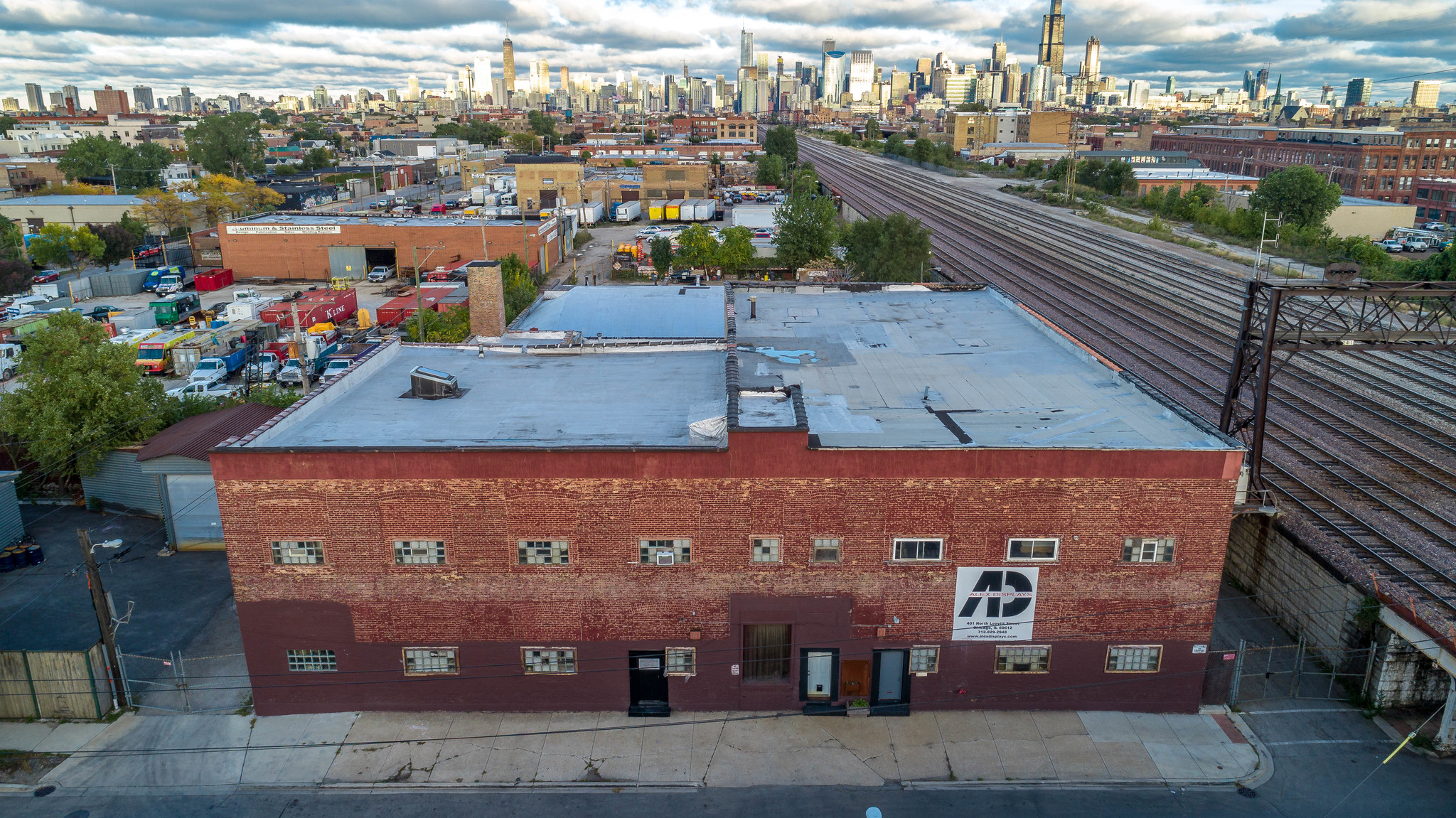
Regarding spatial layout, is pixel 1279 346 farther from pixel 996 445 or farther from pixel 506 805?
pixel 506 805

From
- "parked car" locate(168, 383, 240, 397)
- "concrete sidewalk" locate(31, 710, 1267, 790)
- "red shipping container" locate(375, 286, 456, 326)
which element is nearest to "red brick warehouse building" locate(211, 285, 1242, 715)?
"concrete sidewalk" locate(31, 710, 1267, 790)

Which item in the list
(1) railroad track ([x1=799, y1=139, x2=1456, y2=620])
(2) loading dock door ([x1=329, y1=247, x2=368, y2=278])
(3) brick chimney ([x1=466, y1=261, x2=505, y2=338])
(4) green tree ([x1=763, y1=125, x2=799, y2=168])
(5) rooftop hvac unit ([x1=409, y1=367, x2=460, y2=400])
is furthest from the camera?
(4) green tree ([x1=763, y1=125, x2=799, y2=168])

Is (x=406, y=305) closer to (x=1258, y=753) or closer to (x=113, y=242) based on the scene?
(x=113, y=242)

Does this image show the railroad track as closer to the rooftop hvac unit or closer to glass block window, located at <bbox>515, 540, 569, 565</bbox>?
glass block window, located at <bbox>515, 540, 569, 565</bbox>

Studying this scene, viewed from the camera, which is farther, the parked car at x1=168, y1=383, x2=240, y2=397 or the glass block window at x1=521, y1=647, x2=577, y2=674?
the parked car at x1=168, y1=383, x2=240, y2=397

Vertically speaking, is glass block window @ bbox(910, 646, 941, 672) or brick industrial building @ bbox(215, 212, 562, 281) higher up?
brick industrial building @ bbox(215, 212, 562, 281)

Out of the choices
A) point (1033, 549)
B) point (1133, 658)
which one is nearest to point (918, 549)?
point (1033, 549)

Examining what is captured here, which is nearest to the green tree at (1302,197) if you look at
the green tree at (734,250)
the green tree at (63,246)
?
the green tree at (734,250)

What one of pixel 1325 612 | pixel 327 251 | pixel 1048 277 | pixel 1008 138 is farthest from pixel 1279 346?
pixel 1008 138
